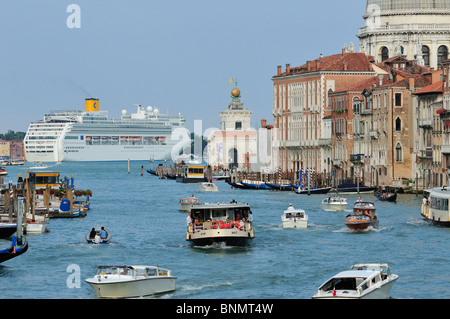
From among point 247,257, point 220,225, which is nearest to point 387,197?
point 220,225

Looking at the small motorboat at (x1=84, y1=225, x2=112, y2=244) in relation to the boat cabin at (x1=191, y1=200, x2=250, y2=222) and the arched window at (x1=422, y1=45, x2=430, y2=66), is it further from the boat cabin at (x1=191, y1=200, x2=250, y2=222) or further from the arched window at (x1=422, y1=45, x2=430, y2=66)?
the arched window at (x1=422, y1=45, x2=430, y2=66)

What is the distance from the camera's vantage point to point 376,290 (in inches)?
981

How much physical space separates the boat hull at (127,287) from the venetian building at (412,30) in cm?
7745

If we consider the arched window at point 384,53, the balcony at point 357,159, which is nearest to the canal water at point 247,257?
the balcony at point 357,159

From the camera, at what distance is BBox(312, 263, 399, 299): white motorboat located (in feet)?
78.8

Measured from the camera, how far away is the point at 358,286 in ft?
80.2

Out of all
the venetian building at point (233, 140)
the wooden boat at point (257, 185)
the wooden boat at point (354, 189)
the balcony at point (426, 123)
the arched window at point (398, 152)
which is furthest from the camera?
the venetian building at point (233, 140)

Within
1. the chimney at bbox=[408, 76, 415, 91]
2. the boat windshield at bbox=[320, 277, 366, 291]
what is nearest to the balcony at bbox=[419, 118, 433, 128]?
the chimney at bbox=[408, 76, 415, 91]

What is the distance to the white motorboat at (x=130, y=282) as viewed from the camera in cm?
2656

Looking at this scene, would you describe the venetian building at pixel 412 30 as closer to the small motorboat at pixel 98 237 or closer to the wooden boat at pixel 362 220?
the wooden boat at pixel 362 220

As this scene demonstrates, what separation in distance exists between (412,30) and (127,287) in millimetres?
80036

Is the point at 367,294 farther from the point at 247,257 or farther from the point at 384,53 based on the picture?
the point at 384,53
